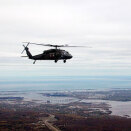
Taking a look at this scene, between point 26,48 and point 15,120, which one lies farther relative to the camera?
point 15,120

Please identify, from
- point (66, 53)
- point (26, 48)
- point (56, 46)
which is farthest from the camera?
point (26, 48)

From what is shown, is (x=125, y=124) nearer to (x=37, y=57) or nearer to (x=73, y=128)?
(x=73, y=128)

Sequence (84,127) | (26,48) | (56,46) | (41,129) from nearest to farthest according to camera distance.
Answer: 1. (56,46)
2. (26,48)
3. (41,129)
4. (84,127)

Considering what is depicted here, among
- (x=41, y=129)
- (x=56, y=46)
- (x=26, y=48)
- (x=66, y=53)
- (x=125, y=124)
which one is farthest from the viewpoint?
(x=125, y=124)

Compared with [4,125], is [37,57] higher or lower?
higher

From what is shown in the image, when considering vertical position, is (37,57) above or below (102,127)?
above

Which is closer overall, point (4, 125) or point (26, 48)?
point (26, 48)

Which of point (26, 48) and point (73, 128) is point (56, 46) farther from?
point (73, 128)

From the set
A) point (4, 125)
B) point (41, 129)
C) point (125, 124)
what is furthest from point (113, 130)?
point (4, 125)

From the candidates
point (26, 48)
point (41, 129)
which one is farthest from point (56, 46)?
point (41, 129)
